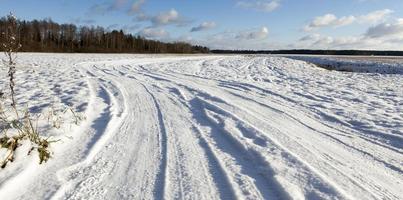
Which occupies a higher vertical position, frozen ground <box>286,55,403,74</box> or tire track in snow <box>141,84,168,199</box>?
frozen ground <box>286,55,403,74</box>

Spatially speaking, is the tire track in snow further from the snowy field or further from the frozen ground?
the frozen ground

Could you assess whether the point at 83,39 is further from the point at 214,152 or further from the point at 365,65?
the point at 214,152

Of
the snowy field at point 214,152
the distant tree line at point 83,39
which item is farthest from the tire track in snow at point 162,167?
the distant tree line at point 83,39

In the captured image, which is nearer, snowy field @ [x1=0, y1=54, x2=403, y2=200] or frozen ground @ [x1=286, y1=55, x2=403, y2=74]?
snowy field @ [x1=0, y1=54, x2=403, y2=200]

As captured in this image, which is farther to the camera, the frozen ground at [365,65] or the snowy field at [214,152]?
the frozen ground at [365,65]

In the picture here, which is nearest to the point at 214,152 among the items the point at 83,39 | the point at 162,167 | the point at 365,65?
the point at 162,167

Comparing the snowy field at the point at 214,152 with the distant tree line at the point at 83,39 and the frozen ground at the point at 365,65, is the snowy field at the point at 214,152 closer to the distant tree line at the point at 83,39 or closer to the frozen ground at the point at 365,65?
the frozen ground at the point at 365,65

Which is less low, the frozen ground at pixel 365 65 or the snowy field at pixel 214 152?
the frozen ground at pixel 365 65

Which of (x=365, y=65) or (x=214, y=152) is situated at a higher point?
(x=365, y=65)

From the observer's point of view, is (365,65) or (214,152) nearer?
(214,152)

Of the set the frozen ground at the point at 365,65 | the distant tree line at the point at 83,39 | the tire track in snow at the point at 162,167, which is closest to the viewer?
the tire track in snow at the point at 162,167

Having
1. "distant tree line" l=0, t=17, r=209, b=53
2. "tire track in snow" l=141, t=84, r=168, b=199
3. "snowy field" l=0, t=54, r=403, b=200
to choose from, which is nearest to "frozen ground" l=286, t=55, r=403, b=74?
"snowy field" l=0, t=54, r=403, b=200

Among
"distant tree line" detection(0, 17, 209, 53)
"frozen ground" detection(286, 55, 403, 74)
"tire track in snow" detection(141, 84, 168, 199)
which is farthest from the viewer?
"distant tree line" detection(0, 17, 209, 53)

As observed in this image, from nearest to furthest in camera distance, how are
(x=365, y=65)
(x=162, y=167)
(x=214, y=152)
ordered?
(x=162, y=167) → (x=214, y=152) → (x=365, y=65)
